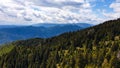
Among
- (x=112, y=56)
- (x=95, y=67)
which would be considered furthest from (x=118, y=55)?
(x=95, y=67)

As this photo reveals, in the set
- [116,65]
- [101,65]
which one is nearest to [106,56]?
[101,65]

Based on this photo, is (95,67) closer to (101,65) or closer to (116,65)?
(101,65)

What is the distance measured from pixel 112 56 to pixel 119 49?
11.1 meters

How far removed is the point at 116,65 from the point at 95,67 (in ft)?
81.4

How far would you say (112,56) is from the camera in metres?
190

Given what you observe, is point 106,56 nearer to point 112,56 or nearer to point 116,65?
point 112,56

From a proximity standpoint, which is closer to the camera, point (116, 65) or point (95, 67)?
point (116, 65)

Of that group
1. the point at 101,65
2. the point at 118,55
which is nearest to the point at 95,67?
the point at 101,65

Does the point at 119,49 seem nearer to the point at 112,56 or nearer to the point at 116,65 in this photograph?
the point at 112,56

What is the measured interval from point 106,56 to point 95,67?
11886 millimetres

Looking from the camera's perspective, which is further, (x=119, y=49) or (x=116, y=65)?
(x=119, y=49)

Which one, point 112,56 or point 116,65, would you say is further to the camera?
point 112,56

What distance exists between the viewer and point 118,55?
18575 centimetres

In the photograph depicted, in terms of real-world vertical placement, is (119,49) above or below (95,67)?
above
